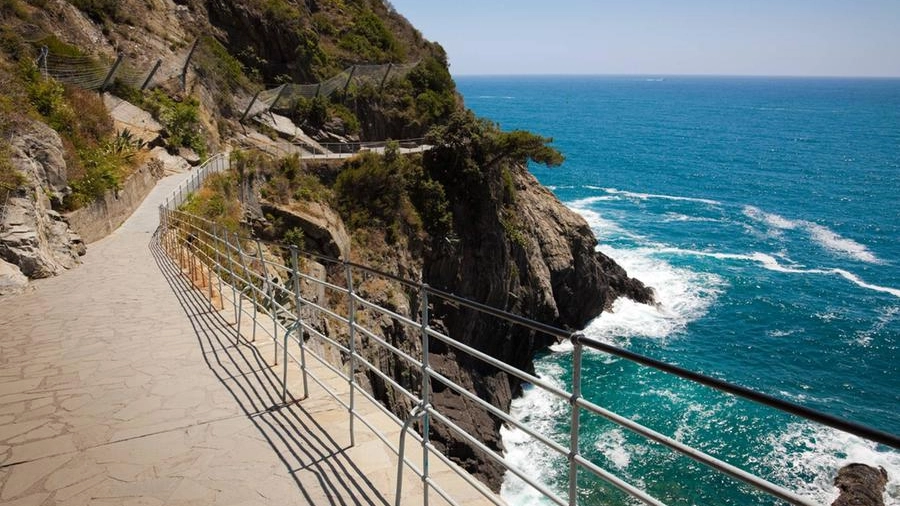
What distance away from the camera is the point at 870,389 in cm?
2394

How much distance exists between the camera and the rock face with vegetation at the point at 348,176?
18.9 meters

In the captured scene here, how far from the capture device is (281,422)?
210 inches

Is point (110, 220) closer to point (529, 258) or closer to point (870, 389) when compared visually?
point (529, 258)

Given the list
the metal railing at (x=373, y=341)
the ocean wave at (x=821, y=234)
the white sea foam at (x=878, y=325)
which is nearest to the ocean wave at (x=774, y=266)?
the white sea foam at (x=878, y=325)

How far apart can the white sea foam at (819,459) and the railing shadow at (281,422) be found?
1770 cm

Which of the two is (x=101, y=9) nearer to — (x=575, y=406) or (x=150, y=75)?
(x=150, y=75)

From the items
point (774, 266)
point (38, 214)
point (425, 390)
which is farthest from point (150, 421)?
point (774, 266)

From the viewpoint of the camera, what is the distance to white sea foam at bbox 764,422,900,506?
17.7 meters

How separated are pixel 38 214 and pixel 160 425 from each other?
11.0 meters

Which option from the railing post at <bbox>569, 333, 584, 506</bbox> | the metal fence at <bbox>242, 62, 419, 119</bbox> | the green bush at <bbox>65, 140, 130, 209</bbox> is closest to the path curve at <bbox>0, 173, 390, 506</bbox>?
the railing post at <bbox>569, 333, 584, 506</bbox>

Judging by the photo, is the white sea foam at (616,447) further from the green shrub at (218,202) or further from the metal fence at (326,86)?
the metal fence at (326,86)

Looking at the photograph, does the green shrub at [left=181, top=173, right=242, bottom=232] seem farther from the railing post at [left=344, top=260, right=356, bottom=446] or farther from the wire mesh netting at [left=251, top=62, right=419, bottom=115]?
the railing post at [left=344, top=260, right=356, bottom=446]

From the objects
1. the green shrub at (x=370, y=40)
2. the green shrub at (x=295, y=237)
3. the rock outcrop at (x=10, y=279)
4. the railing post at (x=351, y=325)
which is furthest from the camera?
the green shrub at (x=370, y=40)

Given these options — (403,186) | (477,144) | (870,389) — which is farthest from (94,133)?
(870,389)
